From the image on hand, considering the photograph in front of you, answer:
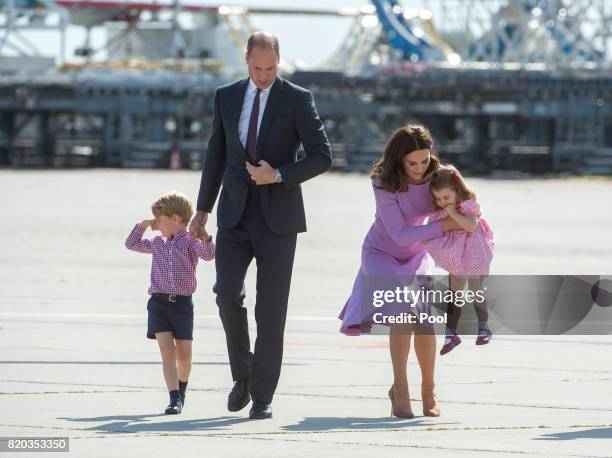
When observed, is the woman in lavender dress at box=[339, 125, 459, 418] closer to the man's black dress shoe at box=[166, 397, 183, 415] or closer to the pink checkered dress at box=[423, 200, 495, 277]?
the pink checkered dress at box=[423, 200, 495, 277]

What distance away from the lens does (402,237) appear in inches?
336

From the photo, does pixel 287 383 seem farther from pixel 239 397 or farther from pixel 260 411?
pixel 260 411

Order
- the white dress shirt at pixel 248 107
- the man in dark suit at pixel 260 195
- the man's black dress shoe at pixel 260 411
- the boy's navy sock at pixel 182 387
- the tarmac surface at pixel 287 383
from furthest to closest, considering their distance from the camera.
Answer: the boy's navy sock at pixel 182 387 → the white dress shirt at pixel 248 107 → the man in dark suit at pixel 260 195 → the man's black dress shoe at pixel 260 411 → the tarmac surface at pixel 287 383

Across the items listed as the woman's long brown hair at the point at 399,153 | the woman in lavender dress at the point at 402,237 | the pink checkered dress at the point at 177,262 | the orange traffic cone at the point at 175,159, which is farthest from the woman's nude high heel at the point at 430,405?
the orange traffic cone at the point at 175,159

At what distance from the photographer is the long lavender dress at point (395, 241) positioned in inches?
337

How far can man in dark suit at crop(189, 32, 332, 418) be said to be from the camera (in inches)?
339

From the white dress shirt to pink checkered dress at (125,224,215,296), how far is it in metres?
0.63

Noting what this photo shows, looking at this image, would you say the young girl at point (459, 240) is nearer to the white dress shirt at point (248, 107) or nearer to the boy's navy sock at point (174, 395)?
the white dress shirt at point (248, 107)

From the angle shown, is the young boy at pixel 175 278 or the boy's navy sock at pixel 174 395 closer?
the boy's navy sock at pixel 174 395

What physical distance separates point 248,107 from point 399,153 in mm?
837

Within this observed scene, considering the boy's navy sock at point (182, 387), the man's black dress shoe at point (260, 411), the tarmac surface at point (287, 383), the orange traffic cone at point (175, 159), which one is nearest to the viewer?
the tarmac surface at point (287, 383)

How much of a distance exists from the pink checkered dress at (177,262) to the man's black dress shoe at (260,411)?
2.53 feet

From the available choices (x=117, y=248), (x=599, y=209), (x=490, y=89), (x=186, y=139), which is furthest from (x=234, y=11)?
(x=117, y=248)

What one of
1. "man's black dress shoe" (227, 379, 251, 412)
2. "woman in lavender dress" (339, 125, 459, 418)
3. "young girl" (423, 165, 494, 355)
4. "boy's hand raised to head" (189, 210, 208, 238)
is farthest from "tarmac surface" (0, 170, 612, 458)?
"boy's hand raised to head" (189, 210, 208, 238)
